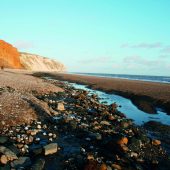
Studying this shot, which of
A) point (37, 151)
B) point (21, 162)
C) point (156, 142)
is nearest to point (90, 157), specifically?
point (37, 151)

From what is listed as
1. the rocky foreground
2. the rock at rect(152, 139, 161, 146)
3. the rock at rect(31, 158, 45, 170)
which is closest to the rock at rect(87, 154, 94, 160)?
the rocky foreground

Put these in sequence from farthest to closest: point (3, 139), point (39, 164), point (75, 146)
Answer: point (75, 146)
point (3, 139)
point (39, 164)

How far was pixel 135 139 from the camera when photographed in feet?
45.8

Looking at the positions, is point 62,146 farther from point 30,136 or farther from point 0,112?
point 0,112

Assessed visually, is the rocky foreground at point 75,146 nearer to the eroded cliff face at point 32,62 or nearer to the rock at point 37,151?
the rock at point 37,151

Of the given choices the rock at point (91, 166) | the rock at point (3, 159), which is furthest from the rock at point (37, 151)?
the rock at point (91, 166)

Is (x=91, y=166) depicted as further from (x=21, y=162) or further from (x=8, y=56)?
(x=8, y=56)

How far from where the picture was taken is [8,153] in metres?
10.8

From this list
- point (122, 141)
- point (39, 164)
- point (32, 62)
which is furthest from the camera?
point (32, 62)

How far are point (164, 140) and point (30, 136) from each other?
22.4 ft

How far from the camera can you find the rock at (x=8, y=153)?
10.6 m

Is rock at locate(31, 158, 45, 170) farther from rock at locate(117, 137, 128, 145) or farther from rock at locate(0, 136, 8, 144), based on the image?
rock at locate(117, 137, 128, 145)

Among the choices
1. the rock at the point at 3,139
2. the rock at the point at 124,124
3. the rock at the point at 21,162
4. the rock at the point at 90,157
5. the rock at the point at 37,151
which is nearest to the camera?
the rock at the point at 21,162

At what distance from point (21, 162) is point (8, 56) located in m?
112
